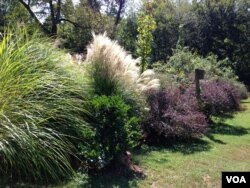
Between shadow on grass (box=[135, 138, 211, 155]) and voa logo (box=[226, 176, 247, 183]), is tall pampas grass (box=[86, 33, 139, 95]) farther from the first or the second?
voa logo (box=[226, 176, 247, 183])

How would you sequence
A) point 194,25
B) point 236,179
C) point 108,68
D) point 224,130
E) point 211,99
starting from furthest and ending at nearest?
1. point 194,25
2. point 211,99
3. point 224,130
4. point 108,68
5. point 236,179

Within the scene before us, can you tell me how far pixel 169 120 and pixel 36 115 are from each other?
347 centimetres

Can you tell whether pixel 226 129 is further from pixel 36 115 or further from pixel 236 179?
pixel 36 115

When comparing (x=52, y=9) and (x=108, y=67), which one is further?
(x=52, y=9)

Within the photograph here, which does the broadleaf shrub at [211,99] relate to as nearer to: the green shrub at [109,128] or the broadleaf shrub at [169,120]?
the broadleaf shrub at [169,120]

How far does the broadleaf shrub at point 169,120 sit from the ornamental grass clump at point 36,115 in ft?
7.80

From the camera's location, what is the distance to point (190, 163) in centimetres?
565

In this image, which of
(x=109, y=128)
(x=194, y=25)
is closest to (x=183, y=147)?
(x=109, y=128)

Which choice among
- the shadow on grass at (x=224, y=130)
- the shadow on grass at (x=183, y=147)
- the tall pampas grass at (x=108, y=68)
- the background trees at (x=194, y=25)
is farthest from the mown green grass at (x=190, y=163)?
the background trees at (x=194, y=25)

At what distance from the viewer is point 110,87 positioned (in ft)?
18.5

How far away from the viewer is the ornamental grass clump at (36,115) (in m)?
3.87

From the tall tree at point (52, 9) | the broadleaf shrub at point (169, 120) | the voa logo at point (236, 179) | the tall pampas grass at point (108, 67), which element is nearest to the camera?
the voa logo at point (236, 179)

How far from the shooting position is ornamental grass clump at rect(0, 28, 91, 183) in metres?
3.87

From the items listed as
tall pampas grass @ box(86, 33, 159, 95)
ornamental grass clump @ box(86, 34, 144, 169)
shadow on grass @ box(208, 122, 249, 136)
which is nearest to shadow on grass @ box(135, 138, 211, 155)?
ornamental grass clump @ box(86, 34, 144, 169)
